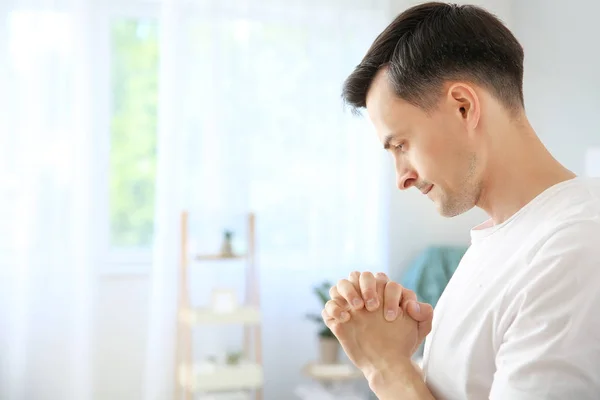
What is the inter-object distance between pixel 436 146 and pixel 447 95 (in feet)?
0.27

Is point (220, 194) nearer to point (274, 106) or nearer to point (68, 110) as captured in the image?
point (274, 106)

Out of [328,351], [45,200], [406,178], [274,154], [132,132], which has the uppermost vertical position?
[132,132]

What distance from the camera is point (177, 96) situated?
407cm

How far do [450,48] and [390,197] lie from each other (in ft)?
11.1

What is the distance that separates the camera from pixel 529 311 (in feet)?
3.19

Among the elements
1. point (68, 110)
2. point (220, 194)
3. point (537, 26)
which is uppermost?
point (537, 26)

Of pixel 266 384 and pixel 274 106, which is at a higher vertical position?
pixel 274 106

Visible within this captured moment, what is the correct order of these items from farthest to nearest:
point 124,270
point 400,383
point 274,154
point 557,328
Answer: point 274,154
point 124,270
point 400,383
point 557,328

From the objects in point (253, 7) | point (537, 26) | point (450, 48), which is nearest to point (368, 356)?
point (450, 48)

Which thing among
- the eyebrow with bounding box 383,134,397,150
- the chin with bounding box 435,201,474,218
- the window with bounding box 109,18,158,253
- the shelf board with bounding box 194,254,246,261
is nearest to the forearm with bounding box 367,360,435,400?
the chin with bounding box 435,201,474,218

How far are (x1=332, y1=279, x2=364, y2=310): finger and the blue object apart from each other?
2982 millimetres

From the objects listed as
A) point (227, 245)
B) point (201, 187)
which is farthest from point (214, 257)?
point (201, 187)

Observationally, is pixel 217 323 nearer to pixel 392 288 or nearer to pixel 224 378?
pixel 224 378

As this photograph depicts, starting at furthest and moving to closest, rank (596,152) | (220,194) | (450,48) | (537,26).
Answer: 1. (537,26)
2. (220,194)
3. (596,152)
4. (450,48)
